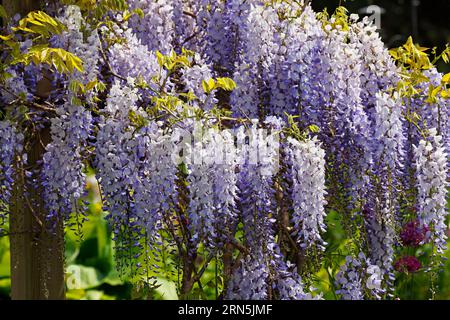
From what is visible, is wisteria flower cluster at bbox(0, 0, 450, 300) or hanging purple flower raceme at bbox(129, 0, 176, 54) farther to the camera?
hanging purple flower raceme at bbox(129, 0, 176, 54)

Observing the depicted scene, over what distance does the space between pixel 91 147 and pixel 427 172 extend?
1304mm

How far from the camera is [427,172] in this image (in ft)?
9.90

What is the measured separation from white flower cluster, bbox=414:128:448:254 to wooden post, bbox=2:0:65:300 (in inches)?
55.0

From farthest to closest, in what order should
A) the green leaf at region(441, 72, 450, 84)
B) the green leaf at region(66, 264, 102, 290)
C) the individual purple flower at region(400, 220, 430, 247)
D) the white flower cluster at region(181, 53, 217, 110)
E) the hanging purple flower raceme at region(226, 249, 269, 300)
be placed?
the green leaf at region(66, 264, 102, 290) < the individual purple flower at region(400, 220, 430, 247) < the green leaf at region(441, 72, 450, 84) < the white flower cluster at region(181, 53, 217, 110) < the hanging purple flower raceme at region(226, 249, 269, 300)

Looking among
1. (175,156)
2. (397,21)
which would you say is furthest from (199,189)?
(397,21)

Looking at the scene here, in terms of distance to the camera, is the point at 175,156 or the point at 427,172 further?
the point at 427,172

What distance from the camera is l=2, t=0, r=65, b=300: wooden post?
304cm

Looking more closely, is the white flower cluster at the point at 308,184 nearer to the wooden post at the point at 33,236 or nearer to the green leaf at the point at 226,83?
the green leaf at the point at 226,83

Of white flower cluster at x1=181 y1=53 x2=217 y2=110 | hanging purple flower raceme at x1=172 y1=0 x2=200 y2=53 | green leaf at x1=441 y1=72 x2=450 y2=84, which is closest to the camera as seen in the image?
white flower cluster at x1=181 y1=53 x2=217 y2=110

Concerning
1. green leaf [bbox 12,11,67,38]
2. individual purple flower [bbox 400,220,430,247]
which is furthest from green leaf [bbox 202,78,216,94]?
individual purple flower [bbox 400,220,430,247]

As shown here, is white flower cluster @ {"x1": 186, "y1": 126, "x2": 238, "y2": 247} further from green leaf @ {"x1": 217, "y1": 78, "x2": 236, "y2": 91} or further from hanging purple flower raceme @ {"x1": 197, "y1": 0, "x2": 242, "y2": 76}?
hanging purple flower raceme @ {"x1": 197, "y1": 0, "x2": 242, "y2": 76}
